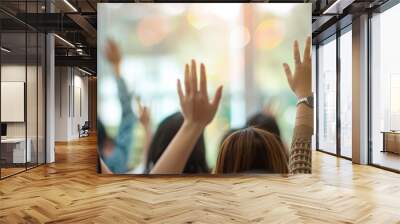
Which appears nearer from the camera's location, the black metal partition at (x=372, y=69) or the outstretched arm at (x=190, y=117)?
the outstretched arm at (x=190, y=117)

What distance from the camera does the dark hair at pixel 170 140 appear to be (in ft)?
21.5

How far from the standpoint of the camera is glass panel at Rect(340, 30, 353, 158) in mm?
9023

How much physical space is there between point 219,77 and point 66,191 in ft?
10.1

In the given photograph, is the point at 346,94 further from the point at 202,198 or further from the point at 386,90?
the point at 202,198

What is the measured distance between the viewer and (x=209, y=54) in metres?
6.64

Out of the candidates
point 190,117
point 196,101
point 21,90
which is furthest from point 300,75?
point 21,90

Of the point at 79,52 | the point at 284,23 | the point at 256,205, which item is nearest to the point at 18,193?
the point at 256,205

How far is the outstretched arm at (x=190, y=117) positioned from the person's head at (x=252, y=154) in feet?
1.77

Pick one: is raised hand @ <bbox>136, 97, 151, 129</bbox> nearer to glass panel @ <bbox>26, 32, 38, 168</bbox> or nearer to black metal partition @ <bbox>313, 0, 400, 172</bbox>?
glass panel @ <bbox>26, 32, 38, 168</bbox>

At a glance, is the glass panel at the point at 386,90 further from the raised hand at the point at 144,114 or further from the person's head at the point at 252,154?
the raised hand at the point at 144,114

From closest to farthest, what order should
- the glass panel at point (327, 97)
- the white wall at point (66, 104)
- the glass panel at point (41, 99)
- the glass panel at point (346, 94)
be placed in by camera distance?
the glass panel at point (41, 99), the glass panel at point (346, 94), the glass panel at point (327, 97), the white wall at point (66, 104)

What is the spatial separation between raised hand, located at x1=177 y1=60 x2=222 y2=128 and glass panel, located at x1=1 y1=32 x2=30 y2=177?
301 centimetres

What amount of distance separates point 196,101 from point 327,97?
18.7ft

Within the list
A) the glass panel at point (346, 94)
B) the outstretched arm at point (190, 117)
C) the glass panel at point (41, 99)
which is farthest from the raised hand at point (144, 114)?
the glass panel at point (346, 94)
